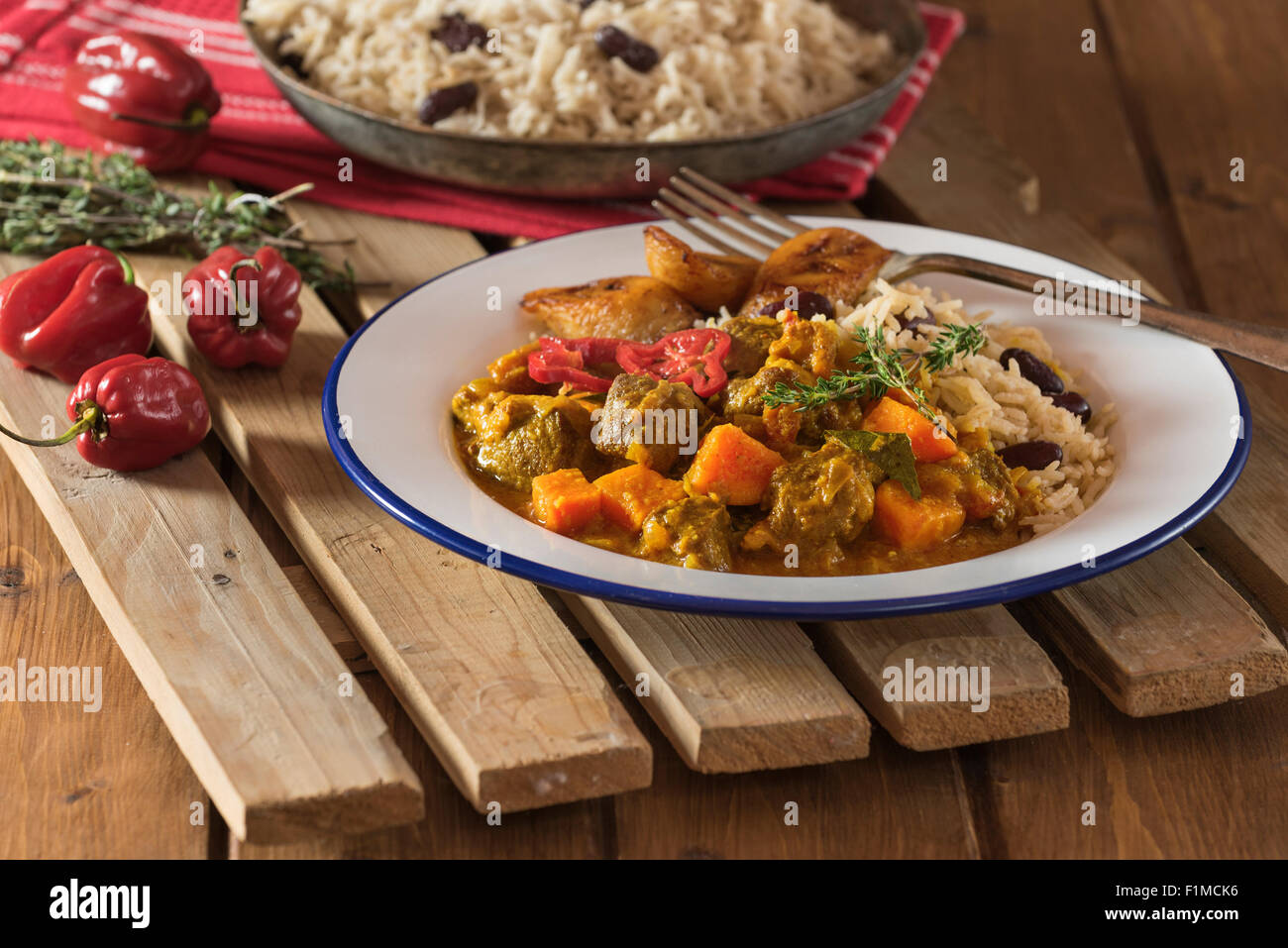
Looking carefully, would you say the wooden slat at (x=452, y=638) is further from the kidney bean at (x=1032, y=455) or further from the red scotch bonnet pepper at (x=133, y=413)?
the kidney bean at (x=1032, y=455)

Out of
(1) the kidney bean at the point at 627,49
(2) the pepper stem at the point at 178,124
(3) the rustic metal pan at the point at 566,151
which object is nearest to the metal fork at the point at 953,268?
(3) the rustic metal pan at the point at 566,151

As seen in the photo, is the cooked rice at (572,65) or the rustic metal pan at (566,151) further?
the cooked rice at (572,65)

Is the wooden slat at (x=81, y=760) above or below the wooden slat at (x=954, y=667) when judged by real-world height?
below

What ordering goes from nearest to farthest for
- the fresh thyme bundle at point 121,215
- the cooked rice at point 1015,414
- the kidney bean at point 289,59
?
the cooked rice at point 1015,414, the fresh thyme bundle at point 121,215, the kidney bean at point 289,59

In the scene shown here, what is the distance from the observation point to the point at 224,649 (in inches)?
107

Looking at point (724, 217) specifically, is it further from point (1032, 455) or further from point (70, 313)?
point (70, 313)

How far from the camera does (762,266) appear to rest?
3.65m

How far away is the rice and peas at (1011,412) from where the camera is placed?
9.93 ft

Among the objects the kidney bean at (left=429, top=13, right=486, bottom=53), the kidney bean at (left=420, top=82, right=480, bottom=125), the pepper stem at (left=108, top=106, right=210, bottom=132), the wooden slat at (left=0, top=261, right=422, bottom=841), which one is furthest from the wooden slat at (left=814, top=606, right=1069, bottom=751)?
the pepper stem at (left=108, top=106, right=210, bottom=132)

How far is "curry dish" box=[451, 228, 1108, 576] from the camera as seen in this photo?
283 centimetres

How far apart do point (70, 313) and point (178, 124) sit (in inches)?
52.0

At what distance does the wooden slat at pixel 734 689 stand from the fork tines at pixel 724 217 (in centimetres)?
144

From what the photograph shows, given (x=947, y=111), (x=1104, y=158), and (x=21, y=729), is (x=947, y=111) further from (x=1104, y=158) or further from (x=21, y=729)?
(x=21, y=729)

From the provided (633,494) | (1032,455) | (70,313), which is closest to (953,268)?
(1032,455)
